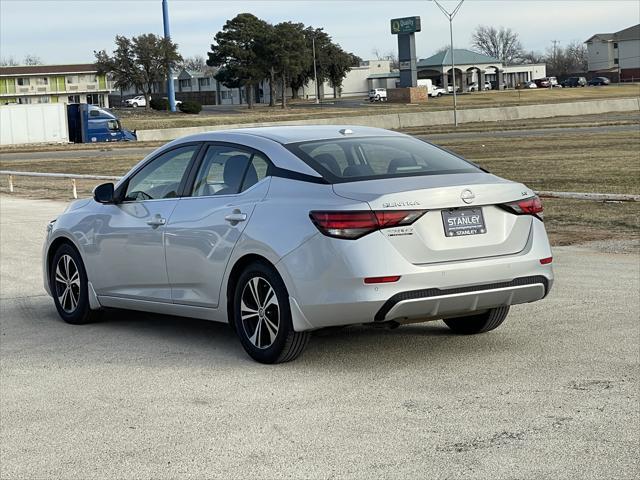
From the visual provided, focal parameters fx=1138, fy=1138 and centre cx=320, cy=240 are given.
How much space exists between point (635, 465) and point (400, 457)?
1.13 m

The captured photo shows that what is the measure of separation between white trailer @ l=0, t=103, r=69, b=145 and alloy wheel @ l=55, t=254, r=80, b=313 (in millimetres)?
61163

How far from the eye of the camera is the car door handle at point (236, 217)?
793 centimetres

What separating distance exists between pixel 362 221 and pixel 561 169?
69.8ft

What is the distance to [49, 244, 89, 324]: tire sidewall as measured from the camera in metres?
9.73

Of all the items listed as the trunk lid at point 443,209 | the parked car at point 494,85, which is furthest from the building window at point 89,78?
the trunk lid at point 443,209

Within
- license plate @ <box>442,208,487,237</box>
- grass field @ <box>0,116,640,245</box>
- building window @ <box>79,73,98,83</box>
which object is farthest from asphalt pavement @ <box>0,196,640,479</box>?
building window @ <box>79,73,98,83</box>

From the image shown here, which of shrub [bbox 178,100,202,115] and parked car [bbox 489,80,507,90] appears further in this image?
parked car [bbox 489,80,507,90]

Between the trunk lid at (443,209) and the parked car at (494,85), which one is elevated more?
the parked car at (494,85)

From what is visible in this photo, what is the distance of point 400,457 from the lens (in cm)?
563

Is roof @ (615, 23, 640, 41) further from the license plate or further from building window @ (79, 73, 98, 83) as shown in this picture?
the license plate

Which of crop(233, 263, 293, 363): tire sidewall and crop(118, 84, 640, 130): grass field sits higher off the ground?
crop(118, 84, 640, 130): grass field

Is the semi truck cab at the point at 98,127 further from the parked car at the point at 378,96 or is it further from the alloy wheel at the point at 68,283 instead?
the alloy wheel at the point at 68,283

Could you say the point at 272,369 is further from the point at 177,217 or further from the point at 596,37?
the point at 596,37

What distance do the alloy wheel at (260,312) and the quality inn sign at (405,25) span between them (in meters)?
108
